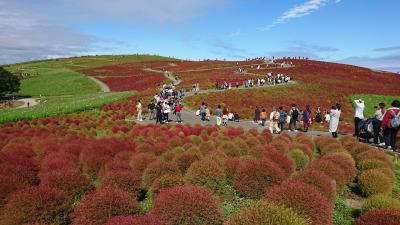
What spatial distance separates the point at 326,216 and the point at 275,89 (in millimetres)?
42417

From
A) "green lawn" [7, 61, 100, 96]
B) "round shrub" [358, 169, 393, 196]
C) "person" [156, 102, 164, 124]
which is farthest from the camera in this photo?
"green lawn" [7, 61, 100, 96]

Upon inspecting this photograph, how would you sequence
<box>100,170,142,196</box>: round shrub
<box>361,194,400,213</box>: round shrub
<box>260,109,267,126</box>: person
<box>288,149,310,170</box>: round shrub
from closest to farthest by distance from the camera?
<box>361,194,400,213</box>: round shrub
<box>100,170,142,196</box>: round shrub
<box>288,149,310,170</box>: round shrub
<box>260,109,267,126</box>: person

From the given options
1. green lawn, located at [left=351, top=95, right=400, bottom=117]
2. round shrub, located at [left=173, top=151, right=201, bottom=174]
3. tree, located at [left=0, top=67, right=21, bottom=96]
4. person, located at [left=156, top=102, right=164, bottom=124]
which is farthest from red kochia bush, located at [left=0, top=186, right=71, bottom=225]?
tree, located at [left=0, top=67, right=21, bottom=96]

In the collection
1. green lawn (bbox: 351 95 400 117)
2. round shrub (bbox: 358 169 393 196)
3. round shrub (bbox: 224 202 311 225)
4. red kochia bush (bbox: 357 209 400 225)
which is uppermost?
green lawn (bbox: 351 95 400 117)

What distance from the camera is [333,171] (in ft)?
33.6

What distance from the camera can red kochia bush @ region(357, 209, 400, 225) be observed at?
6.27 meters

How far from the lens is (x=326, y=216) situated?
267 inches

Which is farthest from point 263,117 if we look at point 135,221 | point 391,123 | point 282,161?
point 135,221

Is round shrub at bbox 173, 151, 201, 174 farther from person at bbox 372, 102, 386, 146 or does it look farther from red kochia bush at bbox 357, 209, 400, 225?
person at bbox 372, 102, 386, 146

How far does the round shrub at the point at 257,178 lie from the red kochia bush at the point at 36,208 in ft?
13.6

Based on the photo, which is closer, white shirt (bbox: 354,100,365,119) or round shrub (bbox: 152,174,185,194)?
round shrub (bbox: 152,174,185,194)

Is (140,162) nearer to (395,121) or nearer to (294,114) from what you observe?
(395,121)

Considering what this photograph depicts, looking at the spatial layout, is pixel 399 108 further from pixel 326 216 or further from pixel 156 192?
pixel 156 192

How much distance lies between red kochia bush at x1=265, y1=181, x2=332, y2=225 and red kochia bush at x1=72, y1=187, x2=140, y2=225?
108 inches
